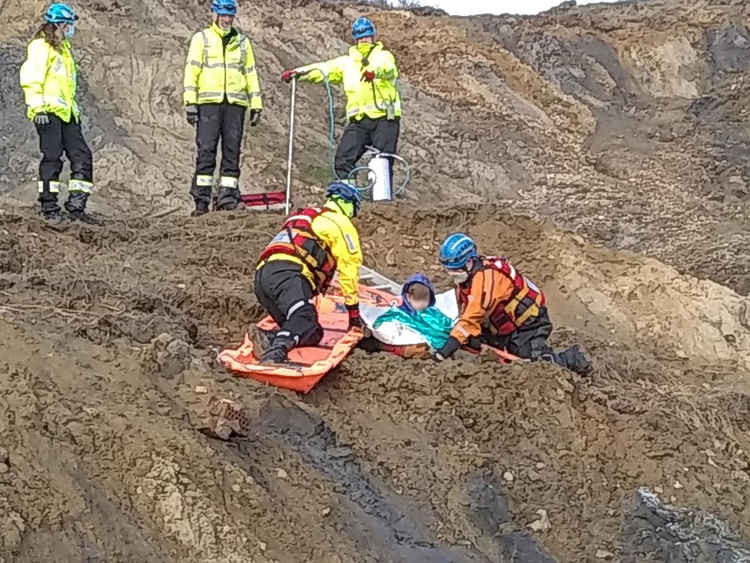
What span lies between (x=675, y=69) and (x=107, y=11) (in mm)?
15785

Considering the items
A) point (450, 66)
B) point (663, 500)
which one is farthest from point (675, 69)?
A: point (663, 500)

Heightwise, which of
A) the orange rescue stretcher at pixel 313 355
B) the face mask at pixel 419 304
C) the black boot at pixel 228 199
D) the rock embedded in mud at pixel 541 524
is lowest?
the rock embedded in mud at pixel 541 524

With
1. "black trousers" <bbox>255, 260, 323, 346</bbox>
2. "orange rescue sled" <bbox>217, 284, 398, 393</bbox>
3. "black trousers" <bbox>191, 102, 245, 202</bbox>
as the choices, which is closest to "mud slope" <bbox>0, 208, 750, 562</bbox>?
"orange rescue sled" <bbox>217, 284, 398, 393</bbox>

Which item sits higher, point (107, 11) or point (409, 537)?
point (107, 11)

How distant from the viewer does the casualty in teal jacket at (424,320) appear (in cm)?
770

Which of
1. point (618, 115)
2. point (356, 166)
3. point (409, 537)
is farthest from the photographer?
point (618, 115)

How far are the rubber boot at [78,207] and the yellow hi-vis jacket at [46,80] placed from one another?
79 centimetres

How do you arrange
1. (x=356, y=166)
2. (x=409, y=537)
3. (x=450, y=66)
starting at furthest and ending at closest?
1. (x=450, y=66)
2. (x=356, y=166)
3. (x=409, y=537)

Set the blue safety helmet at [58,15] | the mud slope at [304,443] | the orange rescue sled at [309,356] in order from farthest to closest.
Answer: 1. the blue safety helmet at [58,15]
2. the orange rescue sled at [309,356]
3. the mud slope at [304,443]

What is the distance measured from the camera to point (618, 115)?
2273 centimetres

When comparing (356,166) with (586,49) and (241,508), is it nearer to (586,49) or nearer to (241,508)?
(241,508)

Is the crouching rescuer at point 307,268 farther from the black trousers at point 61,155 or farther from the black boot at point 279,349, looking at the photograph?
the black trousers at point 61,155

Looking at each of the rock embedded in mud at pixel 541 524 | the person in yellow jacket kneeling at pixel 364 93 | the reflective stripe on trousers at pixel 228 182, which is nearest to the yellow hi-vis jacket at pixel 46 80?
the reflective stripe on trousers at pixel 228 182

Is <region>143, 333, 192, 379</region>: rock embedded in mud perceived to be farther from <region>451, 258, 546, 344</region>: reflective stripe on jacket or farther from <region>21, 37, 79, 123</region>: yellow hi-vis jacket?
<region>21, 37, 79, 123</region>: yellow hi-vis jacket
